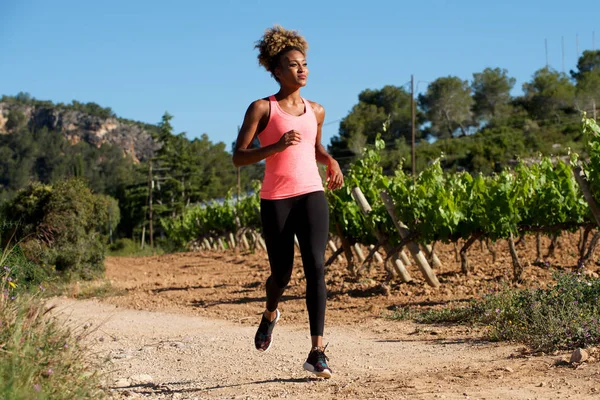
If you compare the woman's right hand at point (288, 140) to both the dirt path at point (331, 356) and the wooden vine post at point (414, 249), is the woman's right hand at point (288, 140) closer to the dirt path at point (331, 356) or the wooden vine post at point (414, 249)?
the dirt path at point (331, 356)

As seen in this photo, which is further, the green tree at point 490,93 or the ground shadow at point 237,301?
the green tree at point 490,93

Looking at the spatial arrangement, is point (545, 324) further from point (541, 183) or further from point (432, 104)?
point (432, 104)

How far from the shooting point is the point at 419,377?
14.2 feet

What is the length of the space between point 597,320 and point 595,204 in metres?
3.51

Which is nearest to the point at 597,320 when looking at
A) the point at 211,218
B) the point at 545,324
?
the point at 545,324

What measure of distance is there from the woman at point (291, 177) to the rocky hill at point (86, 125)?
146 metres

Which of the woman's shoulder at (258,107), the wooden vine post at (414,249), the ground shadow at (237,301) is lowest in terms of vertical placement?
the ground shadow at (237,301)

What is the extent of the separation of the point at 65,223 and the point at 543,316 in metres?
9.64

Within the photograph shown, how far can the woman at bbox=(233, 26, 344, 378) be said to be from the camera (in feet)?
14.7

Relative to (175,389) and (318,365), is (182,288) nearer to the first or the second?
(175,389)

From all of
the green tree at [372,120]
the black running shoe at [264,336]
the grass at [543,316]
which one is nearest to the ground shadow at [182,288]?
the grass at [543,316]

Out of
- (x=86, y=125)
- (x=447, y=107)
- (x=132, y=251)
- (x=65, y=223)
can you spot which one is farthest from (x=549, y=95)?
(x=86, y=125)

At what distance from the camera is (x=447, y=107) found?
73.8m

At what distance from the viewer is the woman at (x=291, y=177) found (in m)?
4.48
